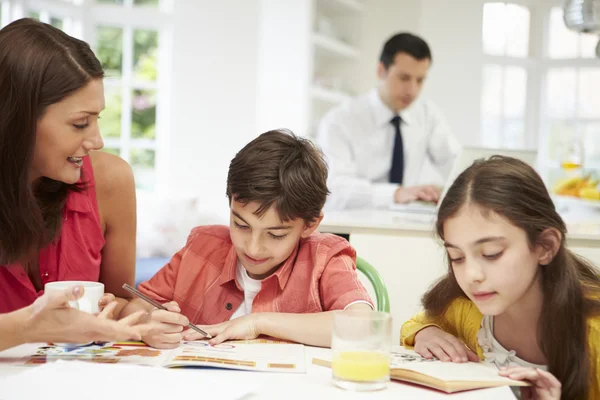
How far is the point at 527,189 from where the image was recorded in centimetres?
152

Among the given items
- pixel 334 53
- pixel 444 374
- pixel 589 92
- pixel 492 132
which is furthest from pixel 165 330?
pixel 589 92

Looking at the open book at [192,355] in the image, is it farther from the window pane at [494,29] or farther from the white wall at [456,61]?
the window pane at [494,29]

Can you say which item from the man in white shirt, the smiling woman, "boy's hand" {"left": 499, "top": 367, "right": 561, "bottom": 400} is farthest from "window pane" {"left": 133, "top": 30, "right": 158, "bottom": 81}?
"boy's hand" {"left": 499, "top": 367, "right": 561, "bottom": 400}

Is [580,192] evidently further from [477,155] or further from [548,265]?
[548,265]

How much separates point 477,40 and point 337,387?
6.73 m

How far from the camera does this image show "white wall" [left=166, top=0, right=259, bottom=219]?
564 cm

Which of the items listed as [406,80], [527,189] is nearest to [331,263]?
[527,189]

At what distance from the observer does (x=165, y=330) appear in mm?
1403

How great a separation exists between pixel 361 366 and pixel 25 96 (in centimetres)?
93

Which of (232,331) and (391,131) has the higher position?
(391,131)

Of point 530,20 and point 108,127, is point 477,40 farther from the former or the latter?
point 108,127

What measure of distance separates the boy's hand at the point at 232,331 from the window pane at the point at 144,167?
14.1 ft

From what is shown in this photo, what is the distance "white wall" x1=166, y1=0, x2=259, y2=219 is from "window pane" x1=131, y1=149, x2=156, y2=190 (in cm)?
16

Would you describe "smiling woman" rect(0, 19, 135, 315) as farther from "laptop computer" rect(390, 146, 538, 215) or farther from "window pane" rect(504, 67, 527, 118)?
"window pane" rect(504, 67, 527, 118)
